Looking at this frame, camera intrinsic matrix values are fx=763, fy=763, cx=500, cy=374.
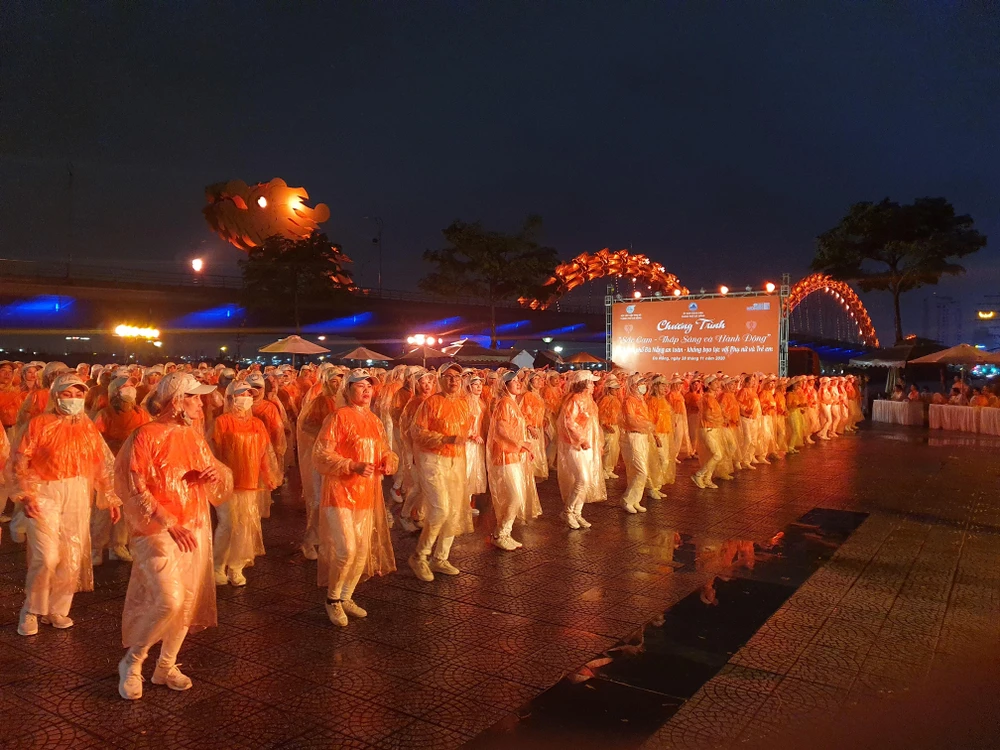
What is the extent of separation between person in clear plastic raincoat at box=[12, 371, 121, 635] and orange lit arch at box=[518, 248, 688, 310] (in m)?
22.5

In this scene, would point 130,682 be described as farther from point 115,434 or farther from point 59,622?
point 115,434

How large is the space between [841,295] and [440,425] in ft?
116

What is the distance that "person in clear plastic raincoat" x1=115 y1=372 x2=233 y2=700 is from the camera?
3592mm

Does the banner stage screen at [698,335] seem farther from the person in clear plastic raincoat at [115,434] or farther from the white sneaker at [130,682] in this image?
the white sneaker at [130,682]

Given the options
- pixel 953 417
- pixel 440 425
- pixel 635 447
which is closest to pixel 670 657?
pixel 440 425

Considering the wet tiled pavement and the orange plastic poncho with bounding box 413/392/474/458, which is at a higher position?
the orange plastic poncho with bounding box 413/392/474/458

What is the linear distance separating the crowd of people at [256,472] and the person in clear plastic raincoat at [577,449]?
19 millimetres

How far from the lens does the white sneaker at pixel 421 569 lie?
18.6 feet

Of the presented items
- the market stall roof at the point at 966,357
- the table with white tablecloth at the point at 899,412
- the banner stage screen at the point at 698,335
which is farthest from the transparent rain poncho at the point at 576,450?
the table with white tablecloth at the point at 899,412

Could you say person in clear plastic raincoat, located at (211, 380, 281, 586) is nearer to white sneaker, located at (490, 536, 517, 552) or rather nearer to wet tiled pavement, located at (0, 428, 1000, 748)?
wet tiled pavement, located at (0, 428, 1000, 748)

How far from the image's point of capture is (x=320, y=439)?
4684 mm

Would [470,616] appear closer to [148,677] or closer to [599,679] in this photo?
[599,679]

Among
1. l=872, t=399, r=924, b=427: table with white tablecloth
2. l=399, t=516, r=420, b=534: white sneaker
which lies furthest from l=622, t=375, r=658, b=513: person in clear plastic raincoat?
l=872, t=399, r=924, b=427: table with white tablecloth

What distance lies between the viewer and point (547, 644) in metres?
4.41
